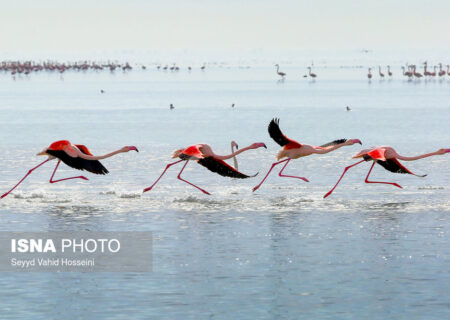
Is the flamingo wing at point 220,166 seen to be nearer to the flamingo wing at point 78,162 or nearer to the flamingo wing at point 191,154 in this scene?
the flamingo wing at point 191,154

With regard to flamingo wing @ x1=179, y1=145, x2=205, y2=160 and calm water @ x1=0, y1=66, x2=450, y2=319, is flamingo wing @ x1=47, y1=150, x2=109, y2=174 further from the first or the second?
flamingo wing @ x1=179, y1=145, x2=205, y2=160

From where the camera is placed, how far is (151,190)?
29.8 metres

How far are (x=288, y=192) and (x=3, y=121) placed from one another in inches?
1817

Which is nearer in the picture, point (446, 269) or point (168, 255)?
point (446, 269)

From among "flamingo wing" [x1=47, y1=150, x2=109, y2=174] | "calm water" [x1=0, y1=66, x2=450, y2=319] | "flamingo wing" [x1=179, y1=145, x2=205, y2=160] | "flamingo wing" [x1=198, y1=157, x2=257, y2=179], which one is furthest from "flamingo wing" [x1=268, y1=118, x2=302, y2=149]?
"flamingo wing" [x1=47, y1=150, x2=109, y2=174]

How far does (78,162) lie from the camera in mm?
27031

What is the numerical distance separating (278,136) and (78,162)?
5513mm

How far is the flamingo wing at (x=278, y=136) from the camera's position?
25844mm

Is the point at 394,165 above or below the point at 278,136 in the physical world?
below

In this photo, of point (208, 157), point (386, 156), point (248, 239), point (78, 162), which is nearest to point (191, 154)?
point (208, 157)

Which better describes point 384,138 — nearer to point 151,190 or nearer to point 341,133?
point 341,133

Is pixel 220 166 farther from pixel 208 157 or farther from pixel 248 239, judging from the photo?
pixel 248 239

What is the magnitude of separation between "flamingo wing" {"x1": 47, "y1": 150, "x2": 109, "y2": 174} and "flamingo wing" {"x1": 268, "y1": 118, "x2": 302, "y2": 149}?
15.5 feet

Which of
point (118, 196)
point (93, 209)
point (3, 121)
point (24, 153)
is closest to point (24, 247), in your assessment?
point (93, 209)
